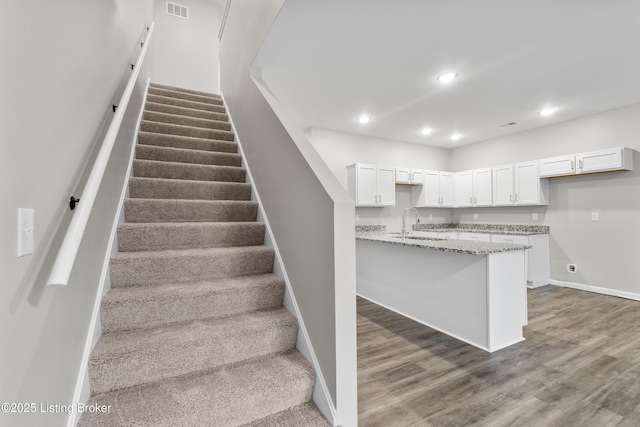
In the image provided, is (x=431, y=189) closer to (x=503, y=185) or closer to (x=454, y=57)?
(x=503, y=185)

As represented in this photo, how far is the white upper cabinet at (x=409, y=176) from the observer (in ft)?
18.8

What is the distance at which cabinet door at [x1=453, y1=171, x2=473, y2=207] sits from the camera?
6109mm

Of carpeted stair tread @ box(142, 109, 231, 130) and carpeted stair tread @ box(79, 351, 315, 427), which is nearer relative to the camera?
carpeted stair tread @ box(79, 351, 315, 427)

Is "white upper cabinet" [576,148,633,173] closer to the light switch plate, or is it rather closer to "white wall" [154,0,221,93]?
the light switch plate

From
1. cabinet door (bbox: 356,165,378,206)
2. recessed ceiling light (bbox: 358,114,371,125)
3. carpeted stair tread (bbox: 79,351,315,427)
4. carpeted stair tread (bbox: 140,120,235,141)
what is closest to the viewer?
carpeted stair tread (bbox: 79,351,315,427)

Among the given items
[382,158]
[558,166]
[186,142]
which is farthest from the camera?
[382,158]

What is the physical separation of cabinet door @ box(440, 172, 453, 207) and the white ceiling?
1.79 metres

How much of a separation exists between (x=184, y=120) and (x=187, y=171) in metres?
1.16

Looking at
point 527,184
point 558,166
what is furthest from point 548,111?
point 527,184

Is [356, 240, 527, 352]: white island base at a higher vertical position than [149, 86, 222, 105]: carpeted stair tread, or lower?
lower

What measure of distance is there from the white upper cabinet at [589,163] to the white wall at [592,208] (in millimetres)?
297

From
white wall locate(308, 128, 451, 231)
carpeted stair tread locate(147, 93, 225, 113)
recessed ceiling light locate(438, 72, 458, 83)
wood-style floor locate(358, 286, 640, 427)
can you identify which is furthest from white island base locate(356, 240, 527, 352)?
carpeted stair tread locate(147, 93, 225, 113)

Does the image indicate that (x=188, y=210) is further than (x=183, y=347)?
Yes

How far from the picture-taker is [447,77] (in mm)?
3301
